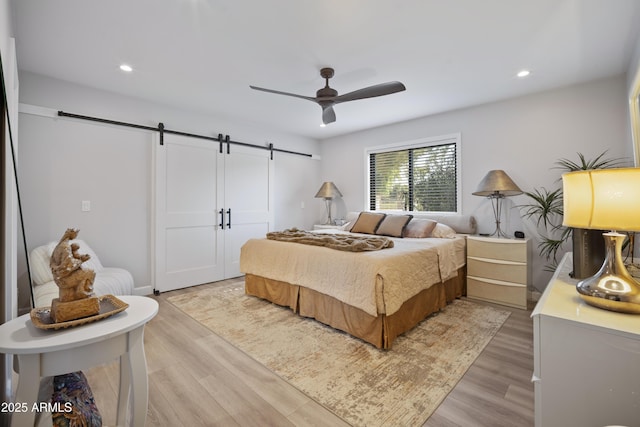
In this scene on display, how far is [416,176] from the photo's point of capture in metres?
4.71

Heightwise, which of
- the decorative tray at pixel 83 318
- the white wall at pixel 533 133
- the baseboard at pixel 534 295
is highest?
the white wall at pixel 533 133

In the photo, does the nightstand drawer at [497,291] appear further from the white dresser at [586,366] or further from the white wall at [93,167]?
the white wall at [93,167]

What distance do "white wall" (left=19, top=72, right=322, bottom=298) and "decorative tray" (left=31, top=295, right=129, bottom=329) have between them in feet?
8.54

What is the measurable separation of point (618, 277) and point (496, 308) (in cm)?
234

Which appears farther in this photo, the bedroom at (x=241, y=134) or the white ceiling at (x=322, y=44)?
the bedroom at (x=241, y=134)

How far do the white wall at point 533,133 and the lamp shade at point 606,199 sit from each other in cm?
239

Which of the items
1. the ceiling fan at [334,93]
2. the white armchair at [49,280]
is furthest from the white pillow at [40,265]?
the ceiling fan at [334,93]

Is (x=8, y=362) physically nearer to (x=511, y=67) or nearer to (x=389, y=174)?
(x=511, y=67)

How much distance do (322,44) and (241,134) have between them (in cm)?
268

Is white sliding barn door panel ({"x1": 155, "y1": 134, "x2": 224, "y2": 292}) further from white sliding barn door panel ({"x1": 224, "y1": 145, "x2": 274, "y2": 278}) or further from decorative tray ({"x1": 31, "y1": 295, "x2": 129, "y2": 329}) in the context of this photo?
decorative tray ({"x1": 31, "y1": 295, "x2": 129, "y2": 329})

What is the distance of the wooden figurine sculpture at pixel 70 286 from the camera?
3.51 ft

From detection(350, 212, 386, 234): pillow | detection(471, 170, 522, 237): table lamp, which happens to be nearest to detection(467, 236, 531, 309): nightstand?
detection(471, 170, 522, 237): table lamp

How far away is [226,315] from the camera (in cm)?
307

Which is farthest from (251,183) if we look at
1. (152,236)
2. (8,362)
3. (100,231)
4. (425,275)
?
(8,362)
